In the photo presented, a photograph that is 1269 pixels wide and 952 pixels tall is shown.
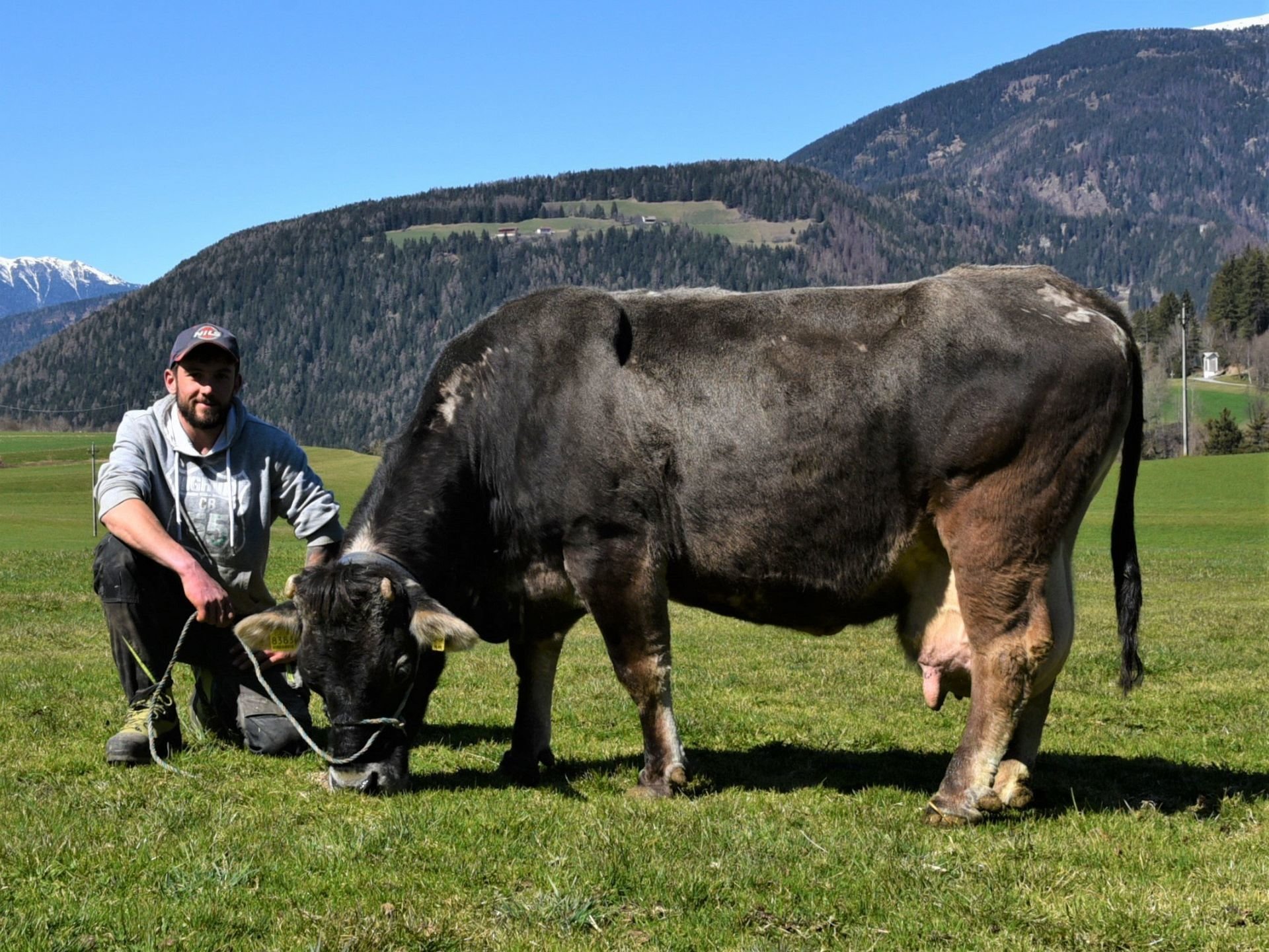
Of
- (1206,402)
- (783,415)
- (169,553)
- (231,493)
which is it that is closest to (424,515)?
(169,553)

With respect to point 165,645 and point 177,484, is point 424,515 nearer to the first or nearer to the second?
point 177,484

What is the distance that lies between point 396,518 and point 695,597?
175 cm

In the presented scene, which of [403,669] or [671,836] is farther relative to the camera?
[403,669]

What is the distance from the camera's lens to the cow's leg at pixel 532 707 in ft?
23.7

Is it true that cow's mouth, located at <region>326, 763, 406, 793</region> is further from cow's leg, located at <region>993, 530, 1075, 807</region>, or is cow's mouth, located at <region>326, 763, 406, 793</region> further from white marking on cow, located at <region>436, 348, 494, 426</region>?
cow's leg, located at <region>993, 530, 1075, 807</region>

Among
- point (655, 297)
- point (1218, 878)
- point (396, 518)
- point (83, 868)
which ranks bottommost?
point (1218, 878)

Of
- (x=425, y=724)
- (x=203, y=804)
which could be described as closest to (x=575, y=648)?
(x=425, y=724)

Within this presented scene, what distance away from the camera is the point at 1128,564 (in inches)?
283

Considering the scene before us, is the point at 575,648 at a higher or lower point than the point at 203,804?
lower

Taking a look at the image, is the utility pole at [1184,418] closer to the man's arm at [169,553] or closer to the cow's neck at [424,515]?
the cow's neck at [424,515]

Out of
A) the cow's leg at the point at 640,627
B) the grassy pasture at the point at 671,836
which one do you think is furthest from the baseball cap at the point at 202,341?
the cow's leg at the point at 640,627

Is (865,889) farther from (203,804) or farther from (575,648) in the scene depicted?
(575,648)

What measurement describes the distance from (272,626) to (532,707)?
170 centimetres

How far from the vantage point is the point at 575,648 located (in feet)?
47.4
